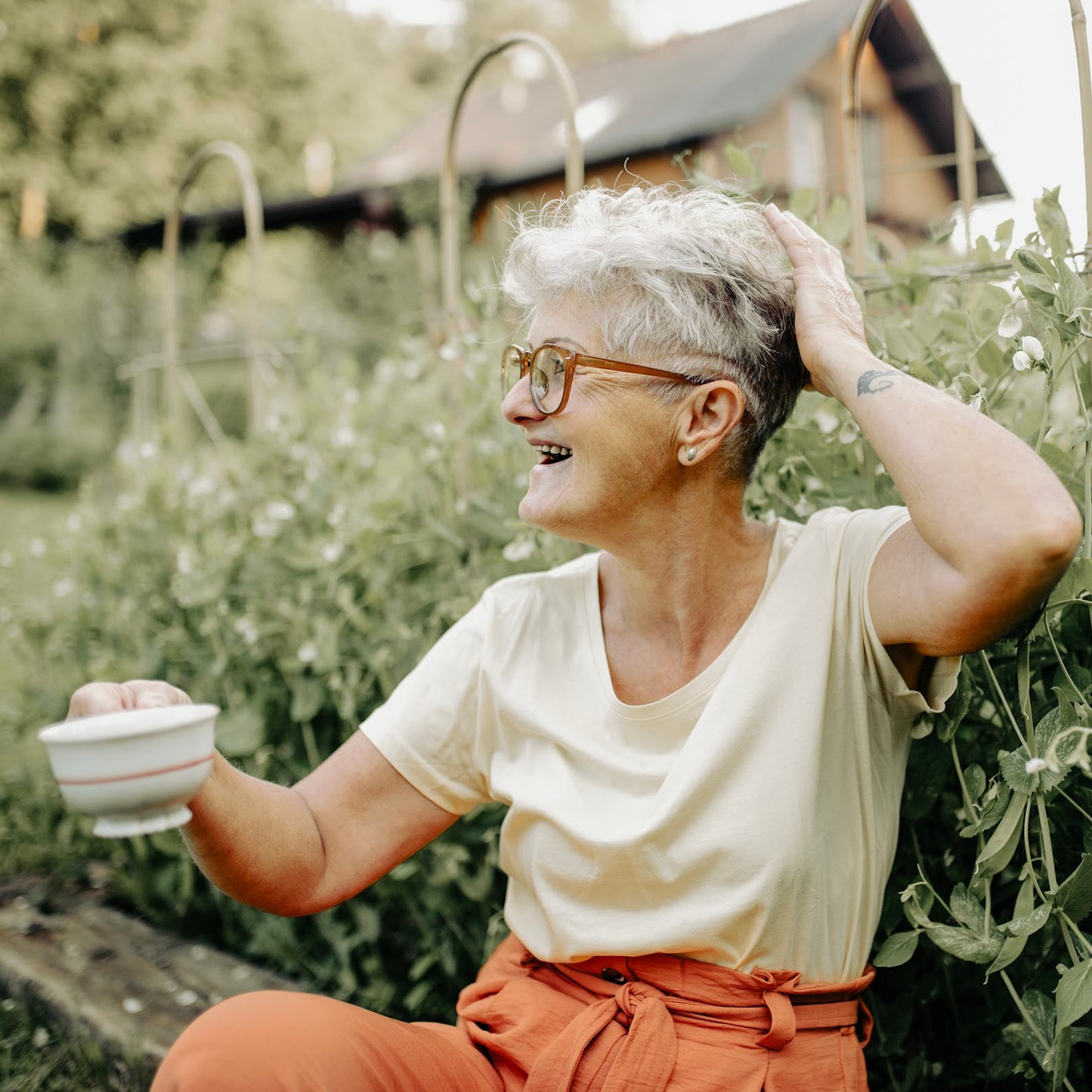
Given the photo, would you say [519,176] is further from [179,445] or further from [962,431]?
[962,431]

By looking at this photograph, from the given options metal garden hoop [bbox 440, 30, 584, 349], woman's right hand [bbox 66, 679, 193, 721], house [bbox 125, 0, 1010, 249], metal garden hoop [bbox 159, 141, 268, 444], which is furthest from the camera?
house [bbox 125, 0, 1010, 249]

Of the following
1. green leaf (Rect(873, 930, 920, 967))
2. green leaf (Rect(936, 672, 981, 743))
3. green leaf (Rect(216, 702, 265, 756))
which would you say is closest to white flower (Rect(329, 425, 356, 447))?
green leaf (Rect(216, 702, 265, 756))

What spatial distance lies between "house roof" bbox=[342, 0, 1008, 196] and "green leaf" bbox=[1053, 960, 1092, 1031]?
1199 cm

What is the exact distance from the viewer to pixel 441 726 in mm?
1677

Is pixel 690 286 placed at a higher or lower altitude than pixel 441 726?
higher

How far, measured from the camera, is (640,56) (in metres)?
18.7

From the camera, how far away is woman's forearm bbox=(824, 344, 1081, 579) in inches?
48.0

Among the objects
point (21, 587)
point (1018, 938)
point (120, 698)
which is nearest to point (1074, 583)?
point (1018, 938)

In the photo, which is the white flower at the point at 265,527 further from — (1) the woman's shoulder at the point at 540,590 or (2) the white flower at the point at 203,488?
(1) the woman's shoulder at the point at 540,590

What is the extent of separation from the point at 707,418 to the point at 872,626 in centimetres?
38

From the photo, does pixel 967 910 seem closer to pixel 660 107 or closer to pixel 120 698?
pixel 120 698

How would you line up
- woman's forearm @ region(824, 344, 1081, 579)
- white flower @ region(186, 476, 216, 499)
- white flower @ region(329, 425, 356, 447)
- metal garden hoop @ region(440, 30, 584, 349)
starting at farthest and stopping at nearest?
white flower @ region(186, 476, 216, 499) < white flower @ region(329, 425, 356, 447) < metal garden hoop @ region(440, 30, 584, 349) < woman's forearm @ region(824, 344, 1081, 579)

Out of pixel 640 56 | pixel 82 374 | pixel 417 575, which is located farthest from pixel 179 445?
pixel 640 56

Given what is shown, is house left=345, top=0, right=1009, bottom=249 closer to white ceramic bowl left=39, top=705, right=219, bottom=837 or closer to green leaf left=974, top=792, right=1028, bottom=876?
green leaf left=974, top=792, right=1028, bottom=876
